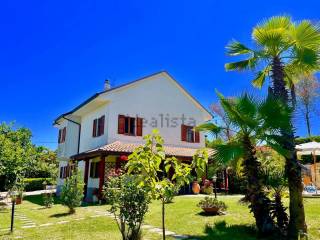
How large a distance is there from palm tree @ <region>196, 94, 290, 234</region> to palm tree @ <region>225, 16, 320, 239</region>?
528 mm

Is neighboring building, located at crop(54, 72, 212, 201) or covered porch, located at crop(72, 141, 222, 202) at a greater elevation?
neighboring building, located at crop(54, 72, 212, 201)

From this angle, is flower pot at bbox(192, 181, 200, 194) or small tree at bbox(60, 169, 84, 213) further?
flower pot at bbox(192, 181, 200, 194)

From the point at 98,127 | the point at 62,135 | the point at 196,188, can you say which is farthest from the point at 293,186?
the point at 62,135

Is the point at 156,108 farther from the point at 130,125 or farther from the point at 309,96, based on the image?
the point at 309,96

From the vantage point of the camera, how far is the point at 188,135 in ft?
80.0

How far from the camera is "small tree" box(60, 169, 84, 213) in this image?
1409 cm

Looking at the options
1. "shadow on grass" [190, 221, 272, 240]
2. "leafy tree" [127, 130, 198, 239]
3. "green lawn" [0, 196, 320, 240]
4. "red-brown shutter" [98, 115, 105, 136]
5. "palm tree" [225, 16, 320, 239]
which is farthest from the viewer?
"red-brown shutter" [98, 115, 105, 136]

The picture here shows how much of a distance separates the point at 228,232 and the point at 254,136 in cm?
303

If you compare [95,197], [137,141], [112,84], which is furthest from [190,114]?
[95,197]

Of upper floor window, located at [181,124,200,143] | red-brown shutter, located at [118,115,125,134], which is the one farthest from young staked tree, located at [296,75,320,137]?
red-brown shutter, located at [118,115,125,134]

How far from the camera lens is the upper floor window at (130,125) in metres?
20.9

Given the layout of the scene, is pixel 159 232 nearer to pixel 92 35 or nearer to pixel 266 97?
pixel 266 97

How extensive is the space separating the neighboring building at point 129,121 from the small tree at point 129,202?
1043 centimetres

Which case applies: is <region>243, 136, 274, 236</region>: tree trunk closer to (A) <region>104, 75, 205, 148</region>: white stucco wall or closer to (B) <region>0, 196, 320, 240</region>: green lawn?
(B) <region>0, 196, 320, 240</region>: green lawn
